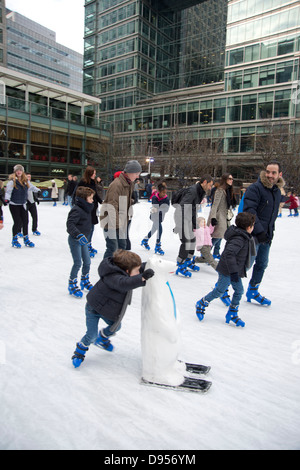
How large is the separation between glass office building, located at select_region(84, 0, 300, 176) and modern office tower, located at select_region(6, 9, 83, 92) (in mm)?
44246

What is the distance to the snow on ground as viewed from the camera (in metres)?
1.94

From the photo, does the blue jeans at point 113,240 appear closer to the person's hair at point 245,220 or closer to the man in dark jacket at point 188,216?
the man in dark jacket at point 188,216

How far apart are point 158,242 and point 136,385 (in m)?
5.06

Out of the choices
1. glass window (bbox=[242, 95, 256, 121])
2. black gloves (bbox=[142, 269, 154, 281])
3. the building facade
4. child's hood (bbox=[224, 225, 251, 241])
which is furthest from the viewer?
glass window (bbox=[242, 95, 256, 121])

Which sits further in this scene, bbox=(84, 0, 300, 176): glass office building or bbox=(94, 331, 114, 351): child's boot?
bbox=(84, 0, 300, 176): glass office building

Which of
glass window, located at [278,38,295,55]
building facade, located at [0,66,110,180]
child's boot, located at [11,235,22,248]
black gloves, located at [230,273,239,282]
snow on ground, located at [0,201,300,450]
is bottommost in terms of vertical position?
snow on ground, located at [0,201,300,450]

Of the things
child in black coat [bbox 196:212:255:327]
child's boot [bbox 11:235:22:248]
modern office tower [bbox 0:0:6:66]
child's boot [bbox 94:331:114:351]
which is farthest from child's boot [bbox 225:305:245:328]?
modern office tower [bbox 0:0:6:66]

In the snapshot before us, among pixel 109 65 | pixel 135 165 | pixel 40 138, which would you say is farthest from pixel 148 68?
pixel 135 165

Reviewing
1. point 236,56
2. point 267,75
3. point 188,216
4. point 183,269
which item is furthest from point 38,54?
point 183,269

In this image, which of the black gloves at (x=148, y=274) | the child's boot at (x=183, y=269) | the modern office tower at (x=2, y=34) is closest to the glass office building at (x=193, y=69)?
the modern office tower at (x=2, y=34)

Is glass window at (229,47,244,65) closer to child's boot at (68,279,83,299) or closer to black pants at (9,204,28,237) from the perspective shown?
black pants at (9,204,28,237)

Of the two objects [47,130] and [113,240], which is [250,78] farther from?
[113,240]

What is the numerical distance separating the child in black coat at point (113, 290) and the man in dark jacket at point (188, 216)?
10.2 ft

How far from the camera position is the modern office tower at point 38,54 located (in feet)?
289
